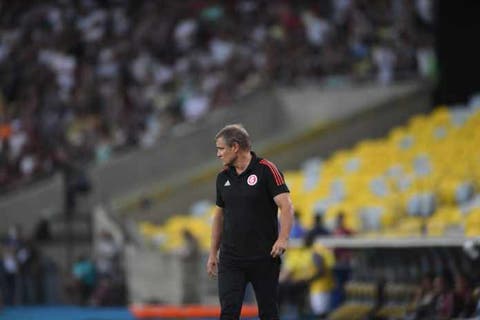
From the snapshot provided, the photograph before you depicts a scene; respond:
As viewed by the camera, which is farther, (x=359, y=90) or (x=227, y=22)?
(x=227, y=22)

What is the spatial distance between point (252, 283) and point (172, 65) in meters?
20.5

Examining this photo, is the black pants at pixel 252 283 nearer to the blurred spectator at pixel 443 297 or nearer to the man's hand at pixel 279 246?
the man's hand at pixel 279 246

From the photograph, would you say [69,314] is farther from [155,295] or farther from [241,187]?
[241,187]

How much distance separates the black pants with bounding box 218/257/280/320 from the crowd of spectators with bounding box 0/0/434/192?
58.7 ft

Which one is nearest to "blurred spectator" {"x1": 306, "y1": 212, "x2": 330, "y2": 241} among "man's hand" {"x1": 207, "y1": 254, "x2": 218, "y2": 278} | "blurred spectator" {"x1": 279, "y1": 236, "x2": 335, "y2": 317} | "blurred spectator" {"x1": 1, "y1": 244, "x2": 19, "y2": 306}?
"blurred spectator" {"x1": 279, "y1": 236, "x2": 335, "y2": 317}

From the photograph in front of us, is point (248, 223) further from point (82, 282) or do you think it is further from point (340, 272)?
point (82, 282)

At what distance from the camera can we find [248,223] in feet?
37.0

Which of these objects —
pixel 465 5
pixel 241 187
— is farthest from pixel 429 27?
pixel 241 187

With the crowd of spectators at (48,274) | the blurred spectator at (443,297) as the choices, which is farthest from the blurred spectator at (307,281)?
the crowd of spectators at (48,274)

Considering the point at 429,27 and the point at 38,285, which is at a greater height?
the point at 429,27

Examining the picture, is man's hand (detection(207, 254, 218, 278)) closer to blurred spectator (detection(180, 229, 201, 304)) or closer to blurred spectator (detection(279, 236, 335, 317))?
blurred spectator (detection(279, 236, 335, 317))

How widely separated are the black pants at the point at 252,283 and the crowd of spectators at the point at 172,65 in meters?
17.9

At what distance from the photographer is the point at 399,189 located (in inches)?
945

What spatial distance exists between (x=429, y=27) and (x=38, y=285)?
9307mm
